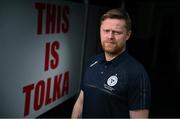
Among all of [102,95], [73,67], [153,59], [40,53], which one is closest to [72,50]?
[73,67]

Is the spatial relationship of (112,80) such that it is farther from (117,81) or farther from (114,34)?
(114,34)

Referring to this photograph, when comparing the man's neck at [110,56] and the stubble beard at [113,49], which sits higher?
the stubble beard at [113,49]

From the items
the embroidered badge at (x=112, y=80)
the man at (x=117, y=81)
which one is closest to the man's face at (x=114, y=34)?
the man at (x=117, y=81)

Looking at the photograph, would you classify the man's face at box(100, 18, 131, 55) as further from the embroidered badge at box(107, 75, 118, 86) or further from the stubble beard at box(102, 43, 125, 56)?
the embroidered badge at box(107, 75, 118, 86)

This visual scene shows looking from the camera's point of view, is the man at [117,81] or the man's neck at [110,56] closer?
the man at [117,81]

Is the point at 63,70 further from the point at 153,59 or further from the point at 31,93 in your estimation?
the point at 153,59

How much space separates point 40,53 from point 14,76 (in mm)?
528

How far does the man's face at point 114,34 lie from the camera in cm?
168

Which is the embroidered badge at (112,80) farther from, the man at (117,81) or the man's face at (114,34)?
the man's face at (114,34)

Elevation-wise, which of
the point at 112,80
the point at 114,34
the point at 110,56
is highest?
the point at 114,34

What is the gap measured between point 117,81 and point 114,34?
258mm

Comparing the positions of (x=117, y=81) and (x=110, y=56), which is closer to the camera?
(x=117, y=81)

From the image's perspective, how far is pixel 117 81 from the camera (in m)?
1.70

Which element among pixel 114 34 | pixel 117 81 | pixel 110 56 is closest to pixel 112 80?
pixel 117 81
